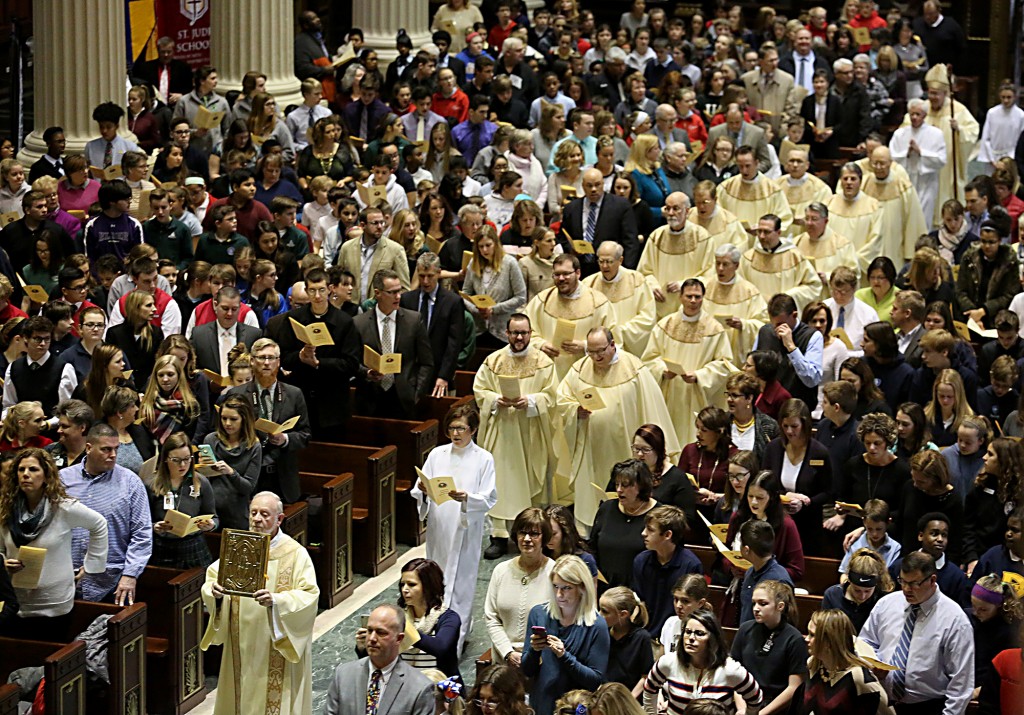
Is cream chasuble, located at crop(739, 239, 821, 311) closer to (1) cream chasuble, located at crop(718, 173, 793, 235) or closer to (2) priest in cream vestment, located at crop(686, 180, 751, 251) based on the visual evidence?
(2) priest in cream vestment, located at crop(686, 180, 751, 251)

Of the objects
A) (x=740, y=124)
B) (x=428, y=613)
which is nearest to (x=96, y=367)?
(x=428, y=613)

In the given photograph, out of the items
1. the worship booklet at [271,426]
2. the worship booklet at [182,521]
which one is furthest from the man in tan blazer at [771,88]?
the worship booklet at [182,521]

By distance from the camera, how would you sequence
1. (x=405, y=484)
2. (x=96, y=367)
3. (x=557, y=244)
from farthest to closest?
(x=557, y=244) < (x=405, y=484) < (x=96, y=367)

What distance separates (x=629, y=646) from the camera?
8.62 meters

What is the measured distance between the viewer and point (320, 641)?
34.9 feet

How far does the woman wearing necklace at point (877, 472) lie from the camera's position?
10.2m

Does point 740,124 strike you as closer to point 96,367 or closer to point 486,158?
point 486,158

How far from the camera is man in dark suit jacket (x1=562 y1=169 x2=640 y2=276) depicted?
14.5 m

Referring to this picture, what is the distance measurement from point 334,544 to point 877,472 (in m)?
3.35

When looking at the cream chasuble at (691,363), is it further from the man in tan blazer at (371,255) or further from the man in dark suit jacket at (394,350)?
the man in tan blazer at (371,255)

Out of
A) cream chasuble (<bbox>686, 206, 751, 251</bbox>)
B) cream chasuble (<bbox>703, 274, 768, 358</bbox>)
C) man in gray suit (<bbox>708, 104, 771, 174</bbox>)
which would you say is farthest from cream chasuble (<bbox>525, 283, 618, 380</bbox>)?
man in gray suit (<bbox>708, 104, 771, 174</bbox>)

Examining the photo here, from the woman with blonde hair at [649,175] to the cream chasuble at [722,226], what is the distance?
926 mm

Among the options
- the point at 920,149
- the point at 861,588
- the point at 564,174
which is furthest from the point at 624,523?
the point at 920,149

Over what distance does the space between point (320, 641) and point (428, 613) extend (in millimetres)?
2314
